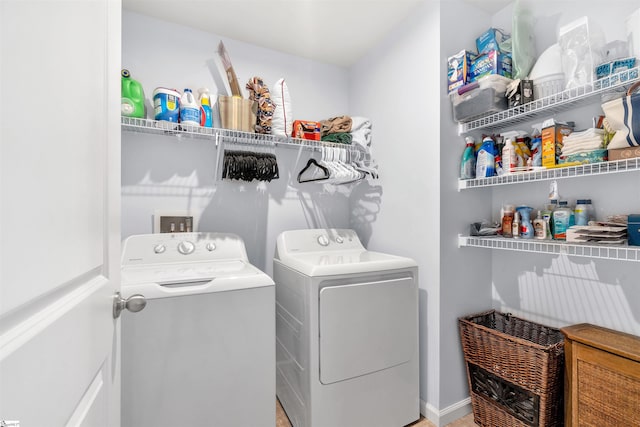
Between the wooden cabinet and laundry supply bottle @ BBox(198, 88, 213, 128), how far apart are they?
2.35 metres

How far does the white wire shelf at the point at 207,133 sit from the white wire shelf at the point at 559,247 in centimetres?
117

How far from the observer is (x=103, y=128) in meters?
0.66

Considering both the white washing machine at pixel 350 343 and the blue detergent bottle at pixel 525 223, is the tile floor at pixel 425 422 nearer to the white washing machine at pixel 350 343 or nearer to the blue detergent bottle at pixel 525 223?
the white washing machine at pixel 350 343

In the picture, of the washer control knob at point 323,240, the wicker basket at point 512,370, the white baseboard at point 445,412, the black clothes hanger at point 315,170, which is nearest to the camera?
the wicker basket at point 512,370

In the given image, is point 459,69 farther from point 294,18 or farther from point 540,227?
point 294,18

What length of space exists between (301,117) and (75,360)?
2.36 meters

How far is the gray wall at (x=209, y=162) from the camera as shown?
2012mm

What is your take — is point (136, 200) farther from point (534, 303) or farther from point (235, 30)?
point (534, 303)

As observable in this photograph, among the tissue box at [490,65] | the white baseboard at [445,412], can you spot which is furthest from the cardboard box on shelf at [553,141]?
the white baseboard at [445,412]

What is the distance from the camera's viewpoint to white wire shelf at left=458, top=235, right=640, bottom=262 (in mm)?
1234

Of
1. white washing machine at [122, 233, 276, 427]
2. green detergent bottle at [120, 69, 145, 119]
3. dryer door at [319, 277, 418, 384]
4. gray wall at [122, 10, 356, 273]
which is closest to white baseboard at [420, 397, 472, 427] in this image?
dryer door at [319, 277, 418, 384]

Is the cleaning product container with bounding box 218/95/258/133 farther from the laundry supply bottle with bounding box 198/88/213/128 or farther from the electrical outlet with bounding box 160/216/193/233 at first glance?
the electrical outlet with bounding box 160/216/193/233

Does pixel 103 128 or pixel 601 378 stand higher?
pixel 103 128

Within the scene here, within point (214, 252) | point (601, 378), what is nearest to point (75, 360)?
point (214, 252)
